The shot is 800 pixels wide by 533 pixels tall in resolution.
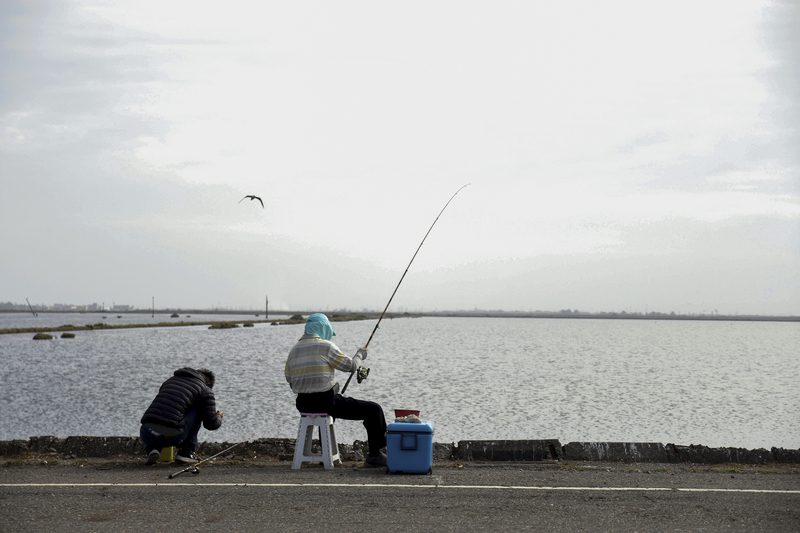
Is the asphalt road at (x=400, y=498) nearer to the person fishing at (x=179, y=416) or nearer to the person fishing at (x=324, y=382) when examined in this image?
the person fishing at (x=179, y=416)

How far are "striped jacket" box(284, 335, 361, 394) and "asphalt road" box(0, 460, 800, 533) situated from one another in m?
1.04

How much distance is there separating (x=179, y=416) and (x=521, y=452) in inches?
170

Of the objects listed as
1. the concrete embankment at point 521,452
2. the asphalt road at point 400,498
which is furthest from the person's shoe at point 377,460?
the concrete embankment at point 521,452

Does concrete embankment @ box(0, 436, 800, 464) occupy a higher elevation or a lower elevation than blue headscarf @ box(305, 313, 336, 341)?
lower

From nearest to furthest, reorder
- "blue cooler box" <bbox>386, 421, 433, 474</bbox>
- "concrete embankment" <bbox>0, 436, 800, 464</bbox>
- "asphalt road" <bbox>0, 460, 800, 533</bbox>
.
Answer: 1. "asphalt road" <bbox>0, 460, 800, 533</bbox>
2. "blue cooler box" <bbox>386, 421, 433, 474</bbox>
3. "concrete embankment" <bbox>0, 436, 800, 464</bbox>

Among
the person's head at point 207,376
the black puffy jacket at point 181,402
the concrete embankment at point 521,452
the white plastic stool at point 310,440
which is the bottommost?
the concrete embankment at point 521,452

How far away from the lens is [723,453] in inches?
336

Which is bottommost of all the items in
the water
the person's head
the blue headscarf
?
the water

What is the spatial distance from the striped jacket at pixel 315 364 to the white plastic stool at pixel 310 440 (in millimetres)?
365

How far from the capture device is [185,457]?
26.2ft

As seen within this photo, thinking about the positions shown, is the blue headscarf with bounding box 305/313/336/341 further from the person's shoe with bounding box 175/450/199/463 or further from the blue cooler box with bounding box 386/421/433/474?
the person's shoe with bounding box 175/450/199/463

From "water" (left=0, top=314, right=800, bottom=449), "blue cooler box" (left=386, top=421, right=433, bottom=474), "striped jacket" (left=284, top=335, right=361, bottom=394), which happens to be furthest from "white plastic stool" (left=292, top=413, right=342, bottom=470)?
"water" (left=0, top=314, right=800, bottom=449)

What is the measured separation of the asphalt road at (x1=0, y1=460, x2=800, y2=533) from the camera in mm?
5480

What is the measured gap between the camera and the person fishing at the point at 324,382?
786cm
